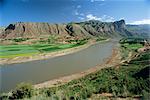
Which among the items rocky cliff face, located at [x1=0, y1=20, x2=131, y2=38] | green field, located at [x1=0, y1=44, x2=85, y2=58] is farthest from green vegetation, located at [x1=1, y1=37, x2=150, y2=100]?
rocky cliff face, located at [x1=0, y1=20, x2=131, y2=38]

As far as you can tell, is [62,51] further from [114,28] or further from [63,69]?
[114,28]

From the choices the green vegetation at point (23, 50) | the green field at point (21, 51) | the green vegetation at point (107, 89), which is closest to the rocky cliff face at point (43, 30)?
the green vegetation at point (23, 50)

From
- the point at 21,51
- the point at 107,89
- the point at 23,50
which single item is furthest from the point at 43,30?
the point at 107,89

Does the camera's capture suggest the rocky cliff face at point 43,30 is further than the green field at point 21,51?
Yes

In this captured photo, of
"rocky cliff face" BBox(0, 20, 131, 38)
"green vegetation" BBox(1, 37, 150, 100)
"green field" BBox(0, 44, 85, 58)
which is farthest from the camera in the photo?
"rocky cliff face" BBox(0, 20, 131, 38)

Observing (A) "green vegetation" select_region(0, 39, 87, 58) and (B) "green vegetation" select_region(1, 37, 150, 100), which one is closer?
(B) "green vegetation" select_region(1, 37, 150, 100)

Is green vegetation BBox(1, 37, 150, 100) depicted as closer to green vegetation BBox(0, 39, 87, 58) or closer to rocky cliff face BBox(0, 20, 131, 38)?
green vegetation BBox(0, 39, 87, 58)

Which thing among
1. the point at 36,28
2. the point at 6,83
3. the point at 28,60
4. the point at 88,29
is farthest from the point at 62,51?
the point at 88,29

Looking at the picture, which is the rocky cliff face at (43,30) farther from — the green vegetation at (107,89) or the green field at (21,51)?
the green vegetation at (107,89)

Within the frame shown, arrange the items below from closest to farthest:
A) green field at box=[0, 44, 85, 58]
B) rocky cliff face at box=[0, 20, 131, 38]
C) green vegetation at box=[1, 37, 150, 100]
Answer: green vegetation at box=[1, 37, 150, 100] < green field at box=[0, 44, 85, 58] < rocky cliff face at box=[0, 20, 131, 38]

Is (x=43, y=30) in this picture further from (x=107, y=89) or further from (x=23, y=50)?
(x=107, y=89)

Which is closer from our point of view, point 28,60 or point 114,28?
point 28,60
